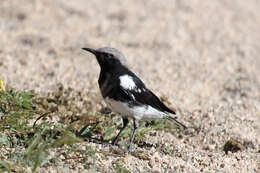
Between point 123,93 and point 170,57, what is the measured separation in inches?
166

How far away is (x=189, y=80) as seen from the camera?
8297 millimetres

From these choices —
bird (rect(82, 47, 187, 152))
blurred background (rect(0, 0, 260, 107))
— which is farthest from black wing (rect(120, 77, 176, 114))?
blurred background (rect(0, 0, 260, 107))

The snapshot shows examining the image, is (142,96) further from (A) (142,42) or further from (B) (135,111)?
(A) (142,42)

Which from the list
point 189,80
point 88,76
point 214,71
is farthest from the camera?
point 214,71

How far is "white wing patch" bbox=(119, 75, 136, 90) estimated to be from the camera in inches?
207

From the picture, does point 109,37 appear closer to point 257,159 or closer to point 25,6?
point 25,6

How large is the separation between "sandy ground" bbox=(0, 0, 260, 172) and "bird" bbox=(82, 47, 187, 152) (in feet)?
1.48

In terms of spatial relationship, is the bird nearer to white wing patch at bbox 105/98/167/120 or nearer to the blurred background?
white wing patch at bbox 105/98/167/120

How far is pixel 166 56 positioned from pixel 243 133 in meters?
3.45

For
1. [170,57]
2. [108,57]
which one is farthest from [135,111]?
[170,57]

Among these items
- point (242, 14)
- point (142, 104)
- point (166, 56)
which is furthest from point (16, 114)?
point (242, 14)

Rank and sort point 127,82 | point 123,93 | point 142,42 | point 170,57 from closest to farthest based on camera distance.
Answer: point 123,93 → point 127,82 → point 170,57 → point 142,42

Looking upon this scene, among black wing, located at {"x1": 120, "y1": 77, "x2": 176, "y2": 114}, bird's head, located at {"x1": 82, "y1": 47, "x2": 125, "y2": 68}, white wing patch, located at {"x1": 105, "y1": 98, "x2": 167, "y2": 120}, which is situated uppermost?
bird's head, located at {"x1": 82, "y1": 47, "x2": 125, "y2": 68}

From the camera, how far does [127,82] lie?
533 cm
